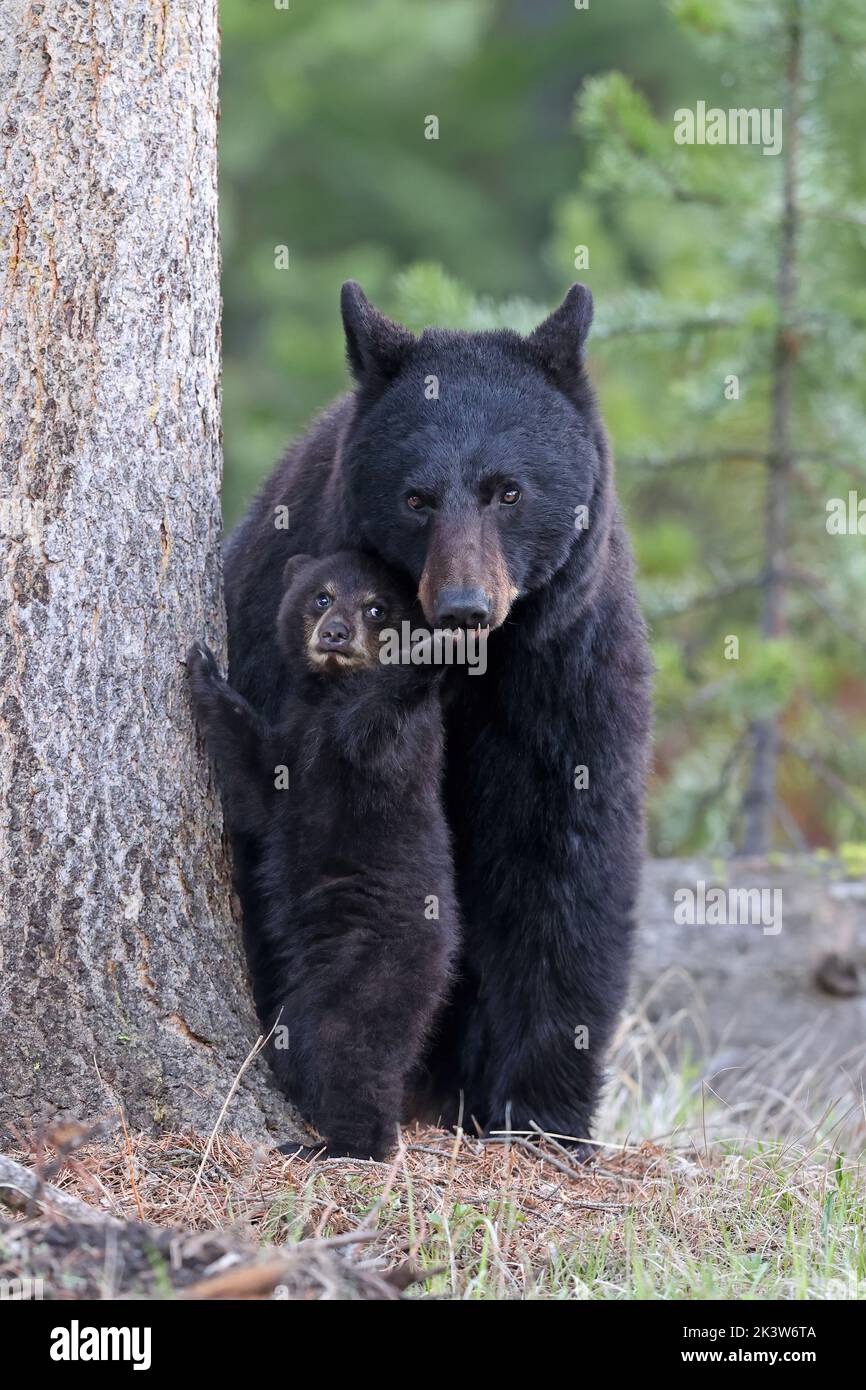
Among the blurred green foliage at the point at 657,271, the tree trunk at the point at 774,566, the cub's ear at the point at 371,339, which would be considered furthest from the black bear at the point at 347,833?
the tree trunk at the point at 774,566

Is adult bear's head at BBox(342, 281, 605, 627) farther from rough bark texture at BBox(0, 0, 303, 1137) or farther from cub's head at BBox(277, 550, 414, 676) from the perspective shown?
rough bark texture at BBox(0, 0, 303, 1137)

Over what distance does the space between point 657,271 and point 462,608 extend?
1265 centimetres

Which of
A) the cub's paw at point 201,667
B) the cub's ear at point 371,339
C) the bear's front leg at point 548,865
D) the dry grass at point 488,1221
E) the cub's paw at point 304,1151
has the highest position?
the cub's ear at point 371,339

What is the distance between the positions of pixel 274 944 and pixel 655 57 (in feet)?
63.3

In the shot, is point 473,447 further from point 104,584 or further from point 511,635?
point 104,584

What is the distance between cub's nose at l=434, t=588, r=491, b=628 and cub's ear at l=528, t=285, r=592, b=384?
0.88 m

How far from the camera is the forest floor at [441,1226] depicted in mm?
2887

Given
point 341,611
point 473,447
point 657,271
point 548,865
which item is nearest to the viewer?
point 341,611

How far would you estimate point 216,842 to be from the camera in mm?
4090

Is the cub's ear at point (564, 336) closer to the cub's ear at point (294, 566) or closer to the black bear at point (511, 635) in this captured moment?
the black bear at point (511, 635)

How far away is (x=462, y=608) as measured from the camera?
3775 millimetres

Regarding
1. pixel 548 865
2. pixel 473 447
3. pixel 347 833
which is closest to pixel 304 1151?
pixel 347 833

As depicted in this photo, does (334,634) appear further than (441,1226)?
Yes
